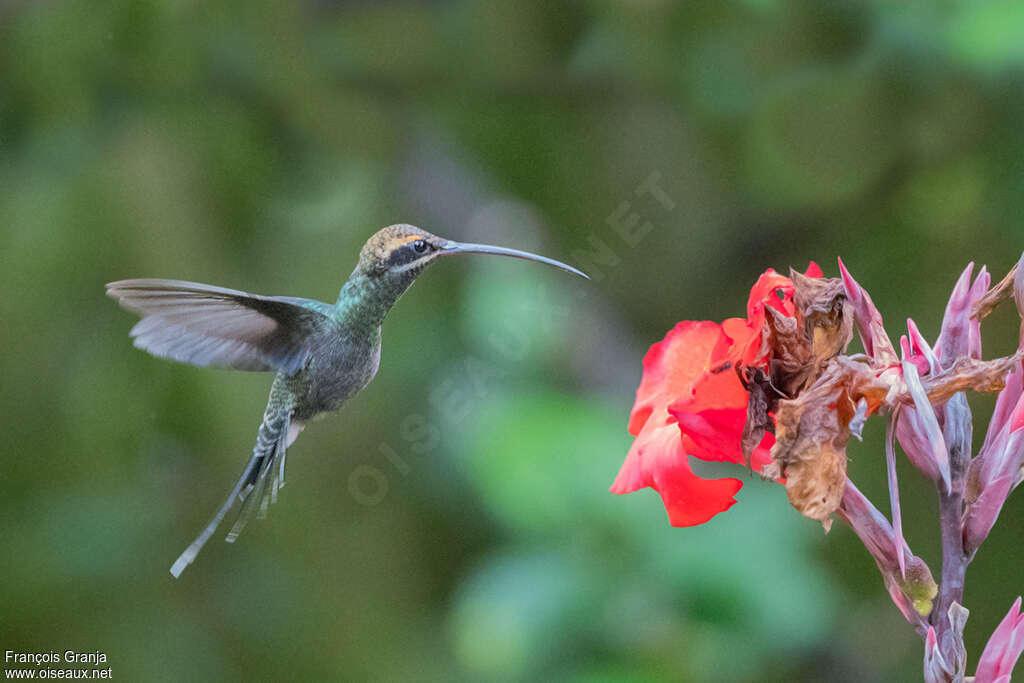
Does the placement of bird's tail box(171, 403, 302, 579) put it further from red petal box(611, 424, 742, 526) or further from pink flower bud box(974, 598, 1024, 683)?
pink flower bud box(974, 598, 1024, 683)

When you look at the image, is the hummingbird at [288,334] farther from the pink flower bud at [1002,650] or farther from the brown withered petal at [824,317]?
the pink flower bud at [1002,650]

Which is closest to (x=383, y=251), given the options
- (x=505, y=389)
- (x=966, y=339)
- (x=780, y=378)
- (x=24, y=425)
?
(x=780, y=378)

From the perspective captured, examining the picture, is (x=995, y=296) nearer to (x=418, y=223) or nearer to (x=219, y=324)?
(x=219, y=324)

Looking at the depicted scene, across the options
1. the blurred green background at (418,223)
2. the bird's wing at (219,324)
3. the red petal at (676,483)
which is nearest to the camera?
the red petal at (676,483)

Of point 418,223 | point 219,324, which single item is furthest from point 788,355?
point 418,223

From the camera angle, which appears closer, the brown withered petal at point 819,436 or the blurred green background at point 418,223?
the brown withered petal at point 819,436

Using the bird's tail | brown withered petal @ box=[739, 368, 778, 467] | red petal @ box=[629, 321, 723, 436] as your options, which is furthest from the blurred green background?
brown withered petal @ box=[739, 368, 778, 467]

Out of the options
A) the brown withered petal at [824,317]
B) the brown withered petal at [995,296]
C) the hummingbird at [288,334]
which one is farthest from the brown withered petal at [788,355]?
the hummingbird at [288,334]

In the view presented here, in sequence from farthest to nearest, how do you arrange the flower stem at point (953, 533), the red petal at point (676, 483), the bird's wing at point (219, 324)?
1. the bird's wing at point (219, 324)
2. the red petal at point (676, 483)
3. the flower stem at point (953, 533)
